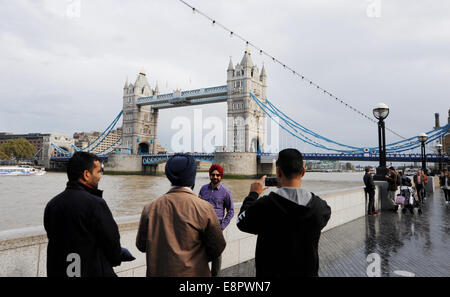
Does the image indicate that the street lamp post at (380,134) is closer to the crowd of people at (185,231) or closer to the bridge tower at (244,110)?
the crowd of people at (185,231)

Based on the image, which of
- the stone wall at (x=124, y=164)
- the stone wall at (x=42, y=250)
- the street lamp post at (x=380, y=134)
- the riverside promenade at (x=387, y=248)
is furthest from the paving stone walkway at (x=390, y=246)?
the stone wall at (x=124, y=164)

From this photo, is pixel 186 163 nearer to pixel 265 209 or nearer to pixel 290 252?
pixel 265 209

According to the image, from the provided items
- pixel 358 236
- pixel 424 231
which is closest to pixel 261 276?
pixel 358 236

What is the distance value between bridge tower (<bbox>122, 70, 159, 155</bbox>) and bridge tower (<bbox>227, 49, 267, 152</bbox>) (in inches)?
924

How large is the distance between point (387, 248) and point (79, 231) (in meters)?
4.10

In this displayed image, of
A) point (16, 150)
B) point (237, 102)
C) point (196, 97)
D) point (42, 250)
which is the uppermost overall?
point (196, 97)

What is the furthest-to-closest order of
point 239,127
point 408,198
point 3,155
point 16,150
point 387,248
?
point 16,150 < point 3,155 < point 239,127 < point 408,198 < point 387,248

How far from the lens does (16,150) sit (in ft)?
254

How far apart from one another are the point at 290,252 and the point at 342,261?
8.24 feet

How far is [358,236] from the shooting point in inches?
190

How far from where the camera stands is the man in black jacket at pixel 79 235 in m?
1.45

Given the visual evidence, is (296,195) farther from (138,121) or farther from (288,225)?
(138,121)

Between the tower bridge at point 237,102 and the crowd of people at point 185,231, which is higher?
the tower bridge at point 237,102

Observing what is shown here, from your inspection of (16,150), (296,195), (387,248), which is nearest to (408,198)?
(387,248)
